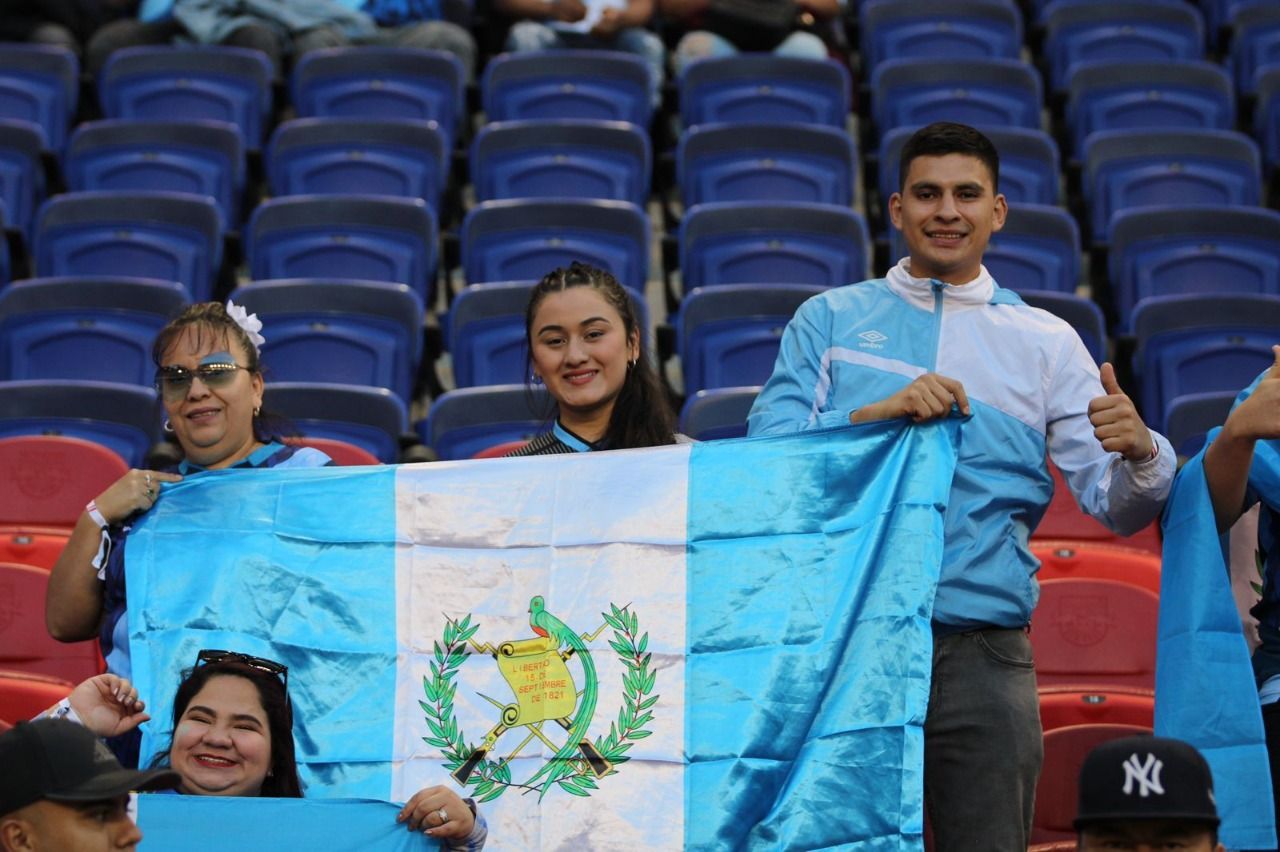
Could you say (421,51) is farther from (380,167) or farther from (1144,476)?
(1144,476)

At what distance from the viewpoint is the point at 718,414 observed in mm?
6324

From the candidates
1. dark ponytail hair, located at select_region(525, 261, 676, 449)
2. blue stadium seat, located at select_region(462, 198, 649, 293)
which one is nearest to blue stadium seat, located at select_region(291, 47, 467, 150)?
blue stadium seat, located at select_region(462, 198, 649, 293)

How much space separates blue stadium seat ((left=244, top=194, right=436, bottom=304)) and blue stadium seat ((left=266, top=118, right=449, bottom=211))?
2.30ft

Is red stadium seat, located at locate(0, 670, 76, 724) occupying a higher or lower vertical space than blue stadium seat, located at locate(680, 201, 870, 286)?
lower

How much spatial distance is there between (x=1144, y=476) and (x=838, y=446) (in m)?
0.64

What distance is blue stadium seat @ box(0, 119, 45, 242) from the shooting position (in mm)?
8906

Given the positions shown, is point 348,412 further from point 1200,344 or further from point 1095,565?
point 1200,344

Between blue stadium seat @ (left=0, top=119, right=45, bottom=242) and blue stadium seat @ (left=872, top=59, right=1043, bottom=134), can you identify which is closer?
blue stadium seat @ (left=0, top=119, right=45, bottom=242)

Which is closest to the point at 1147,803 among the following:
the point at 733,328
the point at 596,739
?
the point at 596,739

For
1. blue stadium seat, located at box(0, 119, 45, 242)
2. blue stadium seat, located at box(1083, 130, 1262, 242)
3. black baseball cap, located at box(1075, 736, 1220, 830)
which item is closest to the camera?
black baseball cap, located at box(1075, 736, 1220, 830)

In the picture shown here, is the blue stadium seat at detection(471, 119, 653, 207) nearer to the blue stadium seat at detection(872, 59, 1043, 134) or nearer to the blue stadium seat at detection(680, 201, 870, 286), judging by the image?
the blue stadium seat at detection(680, 201, 870, 286)

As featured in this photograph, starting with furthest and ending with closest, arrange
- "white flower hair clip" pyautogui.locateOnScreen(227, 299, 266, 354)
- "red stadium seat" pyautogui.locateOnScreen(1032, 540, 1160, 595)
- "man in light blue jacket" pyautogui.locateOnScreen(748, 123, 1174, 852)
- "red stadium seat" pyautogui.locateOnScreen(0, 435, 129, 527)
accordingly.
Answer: "red stadium seat" pyautogui.locateOnScreen(0, 435, 129, 527) → "red stadium seat" pyautogui.locateOnScreen(1032, 540, 1160, 595) → "white flower hair clip" pyautogui.locateOnScreen(227, 299, 266, 354) → "man in light blue jacket" pyautogui.locateOnScreen(748, 123, 1174, 852)

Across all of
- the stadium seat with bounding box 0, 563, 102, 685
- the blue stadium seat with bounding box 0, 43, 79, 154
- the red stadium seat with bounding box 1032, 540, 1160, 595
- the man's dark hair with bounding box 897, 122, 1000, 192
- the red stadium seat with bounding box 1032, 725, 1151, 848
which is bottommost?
the red stadium seat with bounding box 1032, 725, 1151, 848

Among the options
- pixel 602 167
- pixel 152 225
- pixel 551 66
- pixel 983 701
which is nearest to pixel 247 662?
pixel 983 701
